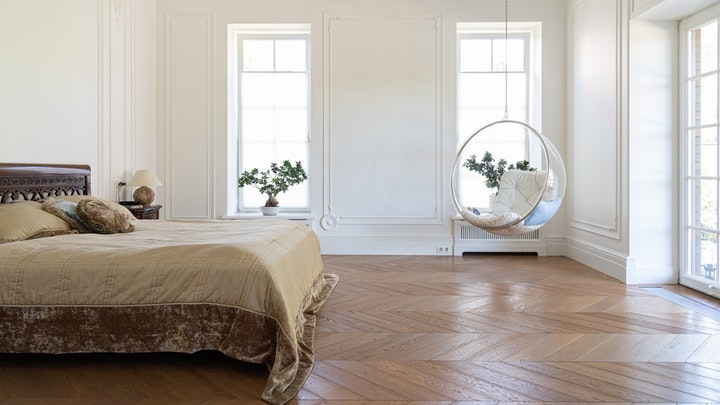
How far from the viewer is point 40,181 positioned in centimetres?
346

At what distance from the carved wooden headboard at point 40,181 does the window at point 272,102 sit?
86.2 inches

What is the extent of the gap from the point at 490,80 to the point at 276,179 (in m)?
2.83

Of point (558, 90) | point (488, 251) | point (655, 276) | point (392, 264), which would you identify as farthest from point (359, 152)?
point (655, 276)

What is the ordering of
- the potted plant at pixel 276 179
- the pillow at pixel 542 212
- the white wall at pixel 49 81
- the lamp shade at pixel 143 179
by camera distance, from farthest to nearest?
1. the potted plant at pixel 276 179
2. the lamp shade at pixel 143 179
3. the pillow at pixel 542 212
4. the white wall at pixel 49 81

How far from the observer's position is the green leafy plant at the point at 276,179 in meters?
5.56

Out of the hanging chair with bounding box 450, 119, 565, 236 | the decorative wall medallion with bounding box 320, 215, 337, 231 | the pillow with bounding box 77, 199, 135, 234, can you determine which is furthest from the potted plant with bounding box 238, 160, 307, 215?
the pillow with bounding box 77, 199, 135, 234

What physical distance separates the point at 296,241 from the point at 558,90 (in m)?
4.05

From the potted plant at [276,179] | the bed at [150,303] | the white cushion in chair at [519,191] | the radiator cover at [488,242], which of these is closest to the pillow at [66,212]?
the bed at [150,303]

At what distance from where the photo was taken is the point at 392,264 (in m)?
5.03

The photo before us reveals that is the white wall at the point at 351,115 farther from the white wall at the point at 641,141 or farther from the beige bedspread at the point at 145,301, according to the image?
the beige bedspread at the point at 145,301

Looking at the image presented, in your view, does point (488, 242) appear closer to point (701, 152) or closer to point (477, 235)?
point (477, 235)

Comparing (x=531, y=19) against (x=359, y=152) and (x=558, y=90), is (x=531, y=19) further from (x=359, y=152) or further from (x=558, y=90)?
(x=359, y=152)

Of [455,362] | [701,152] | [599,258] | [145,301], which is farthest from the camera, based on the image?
[599,258]

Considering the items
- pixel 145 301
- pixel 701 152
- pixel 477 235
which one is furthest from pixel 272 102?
pixel 701 152
